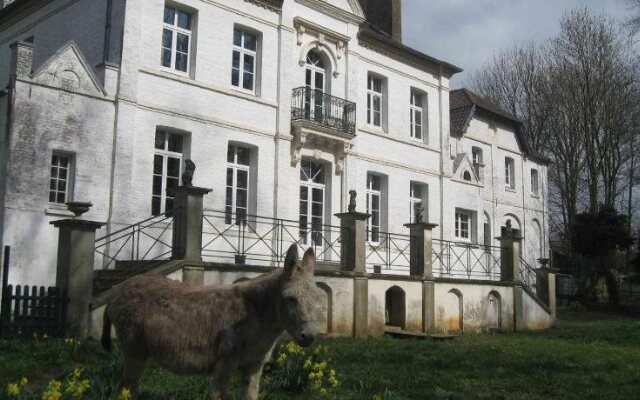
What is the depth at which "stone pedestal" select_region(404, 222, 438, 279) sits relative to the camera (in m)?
19.3

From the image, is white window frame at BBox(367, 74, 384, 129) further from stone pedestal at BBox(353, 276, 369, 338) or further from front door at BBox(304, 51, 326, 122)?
stone pedestal at BBox(353, 276, 369, 338)

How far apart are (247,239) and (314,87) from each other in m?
5.85

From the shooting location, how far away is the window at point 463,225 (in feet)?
92.6

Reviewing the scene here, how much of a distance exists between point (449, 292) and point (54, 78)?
1206cm

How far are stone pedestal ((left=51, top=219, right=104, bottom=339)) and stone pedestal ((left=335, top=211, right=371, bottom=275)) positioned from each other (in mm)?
6581

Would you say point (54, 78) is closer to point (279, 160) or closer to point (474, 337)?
point (279, 160)

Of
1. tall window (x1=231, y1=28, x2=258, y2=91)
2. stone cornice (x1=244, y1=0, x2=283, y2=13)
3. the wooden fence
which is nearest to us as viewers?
the wooden fence

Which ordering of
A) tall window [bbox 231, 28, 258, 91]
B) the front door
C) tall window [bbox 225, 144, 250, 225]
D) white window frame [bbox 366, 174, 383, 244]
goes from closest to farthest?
1. tall window [bbox 225, 144, 250, 225]
2. tall window [bbox 231, 28, 258, 91]
3. the front door
4. white window frame [bbox 366, 174, 383, 244]

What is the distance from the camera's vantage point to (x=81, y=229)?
1281 cm

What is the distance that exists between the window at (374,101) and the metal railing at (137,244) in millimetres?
9144

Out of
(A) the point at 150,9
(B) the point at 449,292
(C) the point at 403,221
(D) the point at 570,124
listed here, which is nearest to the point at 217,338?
(A) the point at 150,9

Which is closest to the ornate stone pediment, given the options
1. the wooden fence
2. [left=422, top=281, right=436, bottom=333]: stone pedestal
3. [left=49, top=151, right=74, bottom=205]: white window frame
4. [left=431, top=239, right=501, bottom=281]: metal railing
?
[left=431, top=239, right=501, bottom=281]: metal railing

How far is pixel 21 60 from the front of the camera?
51.0ft

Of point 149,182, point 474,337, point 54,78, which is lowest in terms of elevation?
point 474,337
